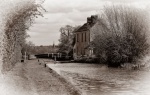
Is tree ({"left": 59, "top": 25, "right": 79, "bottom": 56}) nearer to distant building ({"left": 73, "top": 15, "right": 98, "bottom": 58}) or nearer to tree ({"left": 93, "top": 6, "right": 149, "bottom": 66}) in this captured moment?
distant building ({"left": 73, "top": 15, "right": 98, "bottom": 58})

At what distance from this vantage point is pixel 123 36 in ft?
111

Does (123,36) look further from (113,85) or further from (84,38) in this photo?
(84,38)

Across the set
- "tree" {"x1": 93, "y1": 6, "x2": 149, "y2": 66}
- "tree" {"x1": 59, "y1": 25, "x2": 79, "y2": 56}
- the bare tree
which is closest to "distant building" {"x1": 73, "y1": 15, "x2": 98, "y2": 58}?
"tree" {"x1": 59, "y1": 25, "x2": 79, "y2": 56}

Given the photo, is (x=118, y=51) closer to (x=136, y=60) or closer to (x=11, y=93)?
(x=136, y=60)

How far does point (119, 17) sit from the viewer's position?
1345 inches

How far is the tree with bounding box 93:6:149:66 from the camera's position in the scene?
1289 inches

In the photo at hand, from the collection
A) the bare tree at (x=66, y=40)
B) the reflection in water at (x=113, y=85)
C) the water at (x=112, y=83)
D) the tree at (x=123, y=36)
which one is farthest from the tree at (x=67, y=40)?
the reflection in water at (x=113, y=85)

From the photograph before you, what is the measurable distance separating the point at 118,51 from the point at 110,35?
204 centimetres

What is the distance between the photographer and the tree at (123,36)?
32750 millimetres

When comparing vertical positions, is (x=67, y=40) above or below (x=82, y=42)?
above

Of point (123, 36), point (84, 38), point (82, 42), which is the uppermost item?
point (84, 38)

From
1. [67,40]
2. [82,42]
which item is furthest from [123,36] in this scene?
[67,40]

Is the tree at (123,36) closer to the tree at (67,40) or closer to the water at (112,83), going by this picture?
the water at (112,83)

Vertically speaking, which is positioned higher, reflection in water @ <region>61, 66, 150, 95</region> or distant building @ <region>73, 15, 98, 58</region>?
distant building @ <region>73, 15, 98, 58</region>
